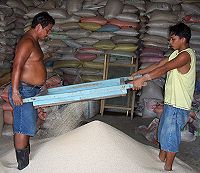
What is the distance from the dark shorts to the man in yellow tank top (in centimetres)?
85

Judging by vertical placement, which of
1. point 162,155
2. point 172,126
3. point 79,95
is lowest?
point 162,155

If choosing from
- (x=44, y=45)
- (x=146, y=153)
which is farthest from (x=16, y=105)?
(x=44, y=45)

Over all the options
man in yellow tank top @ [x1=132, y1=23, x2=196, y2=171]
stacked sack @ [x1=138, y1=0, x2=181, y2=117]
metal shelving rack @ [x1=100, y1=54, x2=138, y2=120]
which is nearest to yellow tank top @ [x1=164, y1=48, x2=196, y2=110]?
man in yellow tank top @ [x1=132, y1=23, x2=196, y2=171]

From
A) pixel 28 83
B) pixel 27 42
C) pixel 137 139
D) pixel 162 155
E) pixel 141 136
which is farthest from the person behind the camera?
pixel 141 136

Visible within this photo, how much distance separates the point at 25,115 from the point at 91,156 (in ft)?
2.02

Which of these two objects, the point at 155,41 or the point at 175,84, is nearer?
the point at 175,84

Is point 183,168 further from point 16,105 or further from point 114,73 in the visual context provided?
point 114,73

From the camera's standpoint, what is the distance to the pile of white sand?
3107 millimetres

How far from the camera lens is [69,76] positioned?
557 centimetres

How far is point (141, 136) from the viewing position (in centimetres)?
458

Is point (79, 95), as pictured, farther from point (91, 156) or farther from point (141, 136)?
point (141, 136)

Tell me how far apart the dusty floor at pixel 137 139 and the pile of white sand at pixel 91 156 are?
0.45 metres

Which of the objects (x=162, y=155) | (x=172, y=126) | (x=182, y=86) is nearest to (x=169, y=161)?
(x=162, y=155)

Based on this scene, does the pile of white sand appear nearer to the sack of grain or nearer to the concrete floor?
the concrete floor
